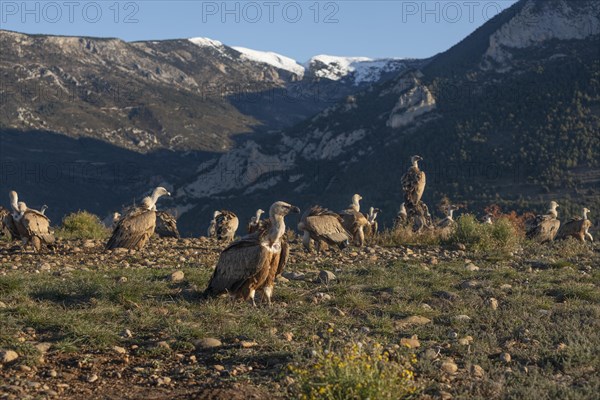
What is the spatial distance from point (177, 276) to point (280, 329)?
2.96m

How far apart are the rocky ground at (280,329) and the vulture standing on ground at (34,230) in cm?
144

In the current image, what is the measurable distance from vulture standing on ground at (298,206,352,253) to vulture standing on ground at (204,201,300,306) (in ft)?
17.6

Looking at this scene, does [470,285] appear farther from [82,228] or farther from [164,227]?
[82,228]

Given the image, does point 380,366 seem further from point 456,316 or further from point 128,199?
point 128,199

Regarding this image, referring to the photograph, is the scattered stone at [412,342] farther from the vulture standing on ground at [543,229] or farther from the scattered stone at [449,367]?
the vulture standing on ground at [543,229]

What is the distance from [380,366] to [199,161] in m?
108

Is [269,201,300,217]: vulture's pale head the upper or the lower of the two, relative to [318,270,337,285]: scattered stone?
upper

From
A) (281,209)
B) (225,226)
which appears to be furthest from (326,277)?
(225,226)

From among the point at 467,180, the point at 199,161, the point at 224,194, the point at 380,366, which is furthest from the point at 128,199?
the point at 380,366

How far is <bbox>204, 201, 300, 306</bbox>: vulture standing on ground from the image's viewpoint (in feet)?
28.6

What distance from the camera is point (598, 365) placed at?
6496 millimetres

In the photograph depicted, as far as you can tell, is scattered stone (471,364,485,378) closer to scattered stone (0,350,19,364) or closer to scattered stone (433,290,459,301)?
scattered stone (433,290,459,301)

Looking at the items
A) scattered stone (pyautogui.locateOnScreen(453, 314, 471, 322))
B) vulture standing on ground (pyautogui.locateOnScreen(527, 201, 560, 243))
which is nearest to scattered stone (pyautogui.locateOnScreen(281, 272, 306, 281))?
scattered stone (pyautogui.locateOnScreen(453, 314, 471, 322))

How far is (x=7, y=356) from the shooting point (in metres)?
6.55
